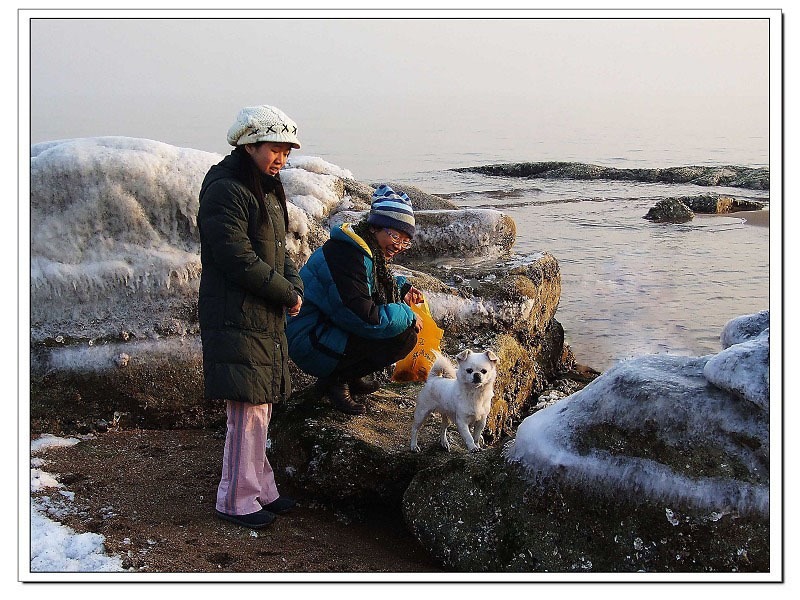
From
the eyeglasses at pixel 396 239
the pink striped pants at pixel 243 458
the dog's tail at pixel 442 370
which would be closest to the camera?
the pink striped pants at pixel 243 458

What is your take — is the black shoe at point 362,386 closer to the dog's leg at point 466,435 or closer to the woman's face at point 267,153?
the dog's leg at point 466,435

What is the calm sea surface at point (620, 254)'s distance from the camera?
338 inches

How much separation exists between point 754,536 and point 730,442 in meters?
0.44

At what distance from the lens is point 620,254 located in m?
10.6

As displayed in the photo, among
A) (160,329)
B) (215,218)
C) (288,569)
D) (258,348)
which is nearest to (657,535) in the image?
(288,569)

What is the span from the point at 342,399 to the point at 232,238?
1.67 m

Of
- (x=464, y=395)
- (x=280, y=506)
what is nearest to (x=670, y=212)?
(x=464, y=395)

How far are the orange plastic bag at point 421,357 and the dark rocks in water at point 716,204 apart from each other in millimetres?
2727

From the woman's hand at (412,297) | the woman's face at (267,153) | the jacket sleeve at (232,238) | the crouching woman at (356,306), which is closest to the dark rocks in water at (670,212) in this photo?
the woman's hand at (412,297)

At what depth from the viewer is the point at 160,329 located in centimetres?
645

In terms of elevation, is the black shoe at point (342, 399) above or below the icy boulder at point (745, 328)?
below

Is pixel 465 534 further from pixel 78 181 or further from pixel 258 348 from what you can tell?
pixel 78 181

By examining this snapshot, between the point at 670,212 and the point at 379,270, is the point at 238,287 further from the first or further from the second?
the point at 670,212

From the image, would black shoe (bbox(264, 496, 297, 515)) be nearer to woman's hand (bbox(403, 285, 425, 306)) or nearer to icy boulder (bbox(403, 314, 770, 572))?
icy boulder (bbox(403, 314, 770, 572))
